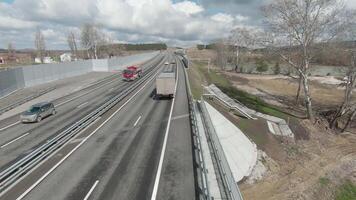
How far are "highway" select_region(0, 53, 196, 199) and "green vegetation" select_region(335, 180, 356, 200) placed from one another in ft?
40.5

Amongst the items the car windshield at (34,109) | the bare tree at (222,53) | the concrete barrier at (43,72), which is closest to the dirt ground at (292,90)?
the bare tree at (222,53)

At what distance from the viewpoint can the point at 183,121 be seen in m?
29.5

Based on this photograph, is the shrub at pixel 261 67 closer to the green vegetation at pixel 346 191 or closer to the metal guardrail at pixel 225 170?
the green vegetation at pixel 346 191

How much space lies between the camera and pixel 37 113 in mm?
31156

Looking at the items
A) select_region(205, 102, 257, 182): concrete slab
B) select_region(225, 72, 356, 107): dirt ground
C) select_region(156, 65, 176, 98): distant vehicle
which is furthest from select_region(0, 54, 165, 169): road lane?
select_region(225, 72, 356, 107): dirt ground

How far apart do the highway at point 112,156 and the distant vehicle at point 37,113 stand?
2.40 ft

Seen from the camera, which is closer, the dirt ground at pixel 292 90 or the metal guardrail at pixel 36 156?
the metal guardrail at pixel 36 156

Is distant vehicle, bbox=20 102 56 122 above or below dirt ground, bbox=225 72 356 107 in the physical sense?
above

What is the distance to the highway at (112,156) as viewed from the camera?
→ 15688 mm

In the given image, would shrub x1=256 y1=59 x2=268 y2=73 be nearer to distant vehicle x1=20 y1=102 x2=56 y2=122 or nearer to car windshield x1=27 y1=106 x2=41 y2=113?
distant vehicle x1=20 y1=102 x2=56 y2=122

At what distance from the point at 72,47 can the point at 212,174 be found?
518ft

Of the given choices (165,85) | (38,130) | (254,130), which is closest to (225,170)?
(254,130)

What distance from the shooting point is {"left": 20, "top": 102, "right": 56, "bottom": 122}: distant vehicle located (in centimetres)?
3056

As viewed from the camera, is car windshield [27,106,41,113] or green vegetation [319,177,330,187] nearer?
green vegetation [319,177,330,187]
